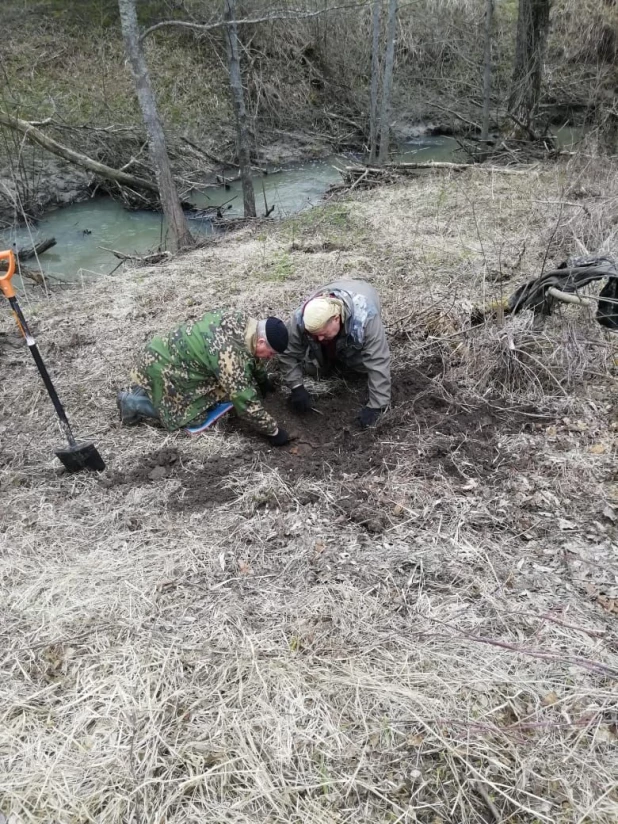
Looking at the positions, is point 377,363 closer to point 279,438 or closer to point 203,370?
point 279,438

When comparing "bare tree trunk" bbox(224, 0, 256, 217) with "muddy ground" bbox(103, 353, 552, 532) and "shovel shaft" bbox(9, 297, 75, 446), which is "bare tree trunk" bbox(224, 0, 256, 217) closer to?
"muddy ground" bbox(103, 353, 552, 532)

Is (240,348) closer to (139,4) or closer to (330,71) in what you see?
(330,71)

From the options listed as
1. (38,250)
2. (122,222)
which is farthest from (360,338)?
(122,222)

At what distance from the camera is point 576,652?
233cm

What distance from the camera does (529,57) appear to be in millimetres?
11359

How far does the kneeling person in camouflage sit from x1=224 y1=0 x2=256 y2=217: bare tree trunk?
20.4 ft

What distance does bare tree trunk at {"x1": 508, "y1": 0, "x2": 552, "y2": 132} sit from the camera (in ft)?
36.0

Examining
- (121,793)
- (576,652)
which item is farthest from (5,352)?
(576,652)

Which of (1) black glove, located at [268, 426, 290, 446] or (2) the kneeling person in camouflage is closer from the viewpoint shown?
(2) the kneeling person in camouflage

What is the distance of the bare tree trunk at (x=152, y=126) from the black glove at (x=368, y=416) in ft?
17.1

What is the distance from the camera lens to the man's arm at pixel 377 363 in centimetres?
388

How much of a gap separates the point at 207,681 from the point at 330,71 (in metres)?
16.1

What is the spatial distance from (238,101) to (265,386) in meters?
6.64

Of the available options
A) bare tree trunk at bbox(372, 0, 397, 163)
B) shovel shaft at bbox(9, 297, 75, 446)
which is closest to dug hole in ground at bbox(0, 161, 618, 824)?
shovel shaft at bbox(9, 297, 75, 446)
